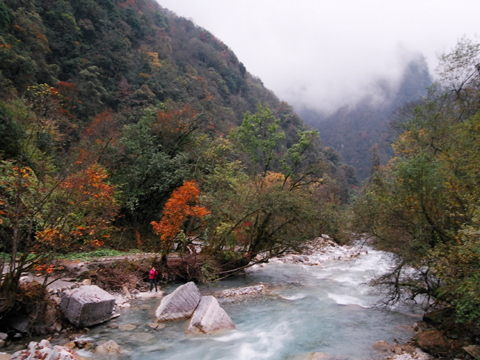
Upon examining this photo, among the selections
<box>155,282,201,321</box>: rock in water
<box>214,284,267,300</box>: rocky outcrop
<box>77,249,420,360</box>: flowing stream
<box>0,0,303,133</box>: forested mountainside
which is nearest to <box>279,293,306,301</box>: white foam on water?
<box>77,249,420,360</box>: flowing stream

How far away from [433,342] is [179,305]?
778 cm

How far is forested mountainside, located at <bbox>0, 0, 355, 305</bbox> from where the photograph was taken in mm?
8961

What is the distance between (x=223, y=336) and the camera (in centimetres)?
898

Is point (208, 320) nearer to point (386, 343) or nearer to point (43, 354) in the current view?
point (43, 354)

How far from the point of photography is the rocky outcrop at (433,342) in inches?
297

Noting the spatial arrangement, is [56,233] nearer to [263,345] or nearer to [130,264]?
[130,264]

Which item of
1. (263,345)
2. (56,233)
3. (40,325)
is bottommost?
(263,345)

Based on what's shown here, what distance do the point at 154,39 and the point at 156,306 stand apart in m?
54.4

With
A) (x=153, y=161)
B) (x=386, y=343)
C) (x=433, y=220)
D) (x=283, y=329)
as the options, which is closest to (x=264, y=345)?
(x=283, y=329)

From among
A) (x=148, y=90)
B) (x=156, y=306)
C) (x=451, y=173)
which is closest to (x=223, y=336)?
(x=156, y=306)

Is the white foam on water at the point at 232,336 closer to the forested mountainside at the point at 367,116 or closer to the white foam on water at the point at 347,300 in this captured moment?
the white foam on water at the point at 347,300

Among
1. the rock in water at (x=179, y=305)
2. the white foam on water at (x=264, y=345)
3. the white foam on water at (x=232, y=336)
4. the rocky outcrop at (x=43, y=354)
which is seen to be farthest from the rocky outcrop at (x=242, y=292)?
the rocky outcrop at (x=43, y=354)

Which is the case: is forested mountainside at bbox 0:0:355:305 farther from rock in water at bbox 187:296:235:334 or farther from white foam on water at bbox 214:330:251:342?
white foam on water at bbox 214:330:251:342

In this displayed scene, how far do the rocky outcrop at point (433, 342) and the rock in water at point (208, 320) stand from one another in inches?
219
